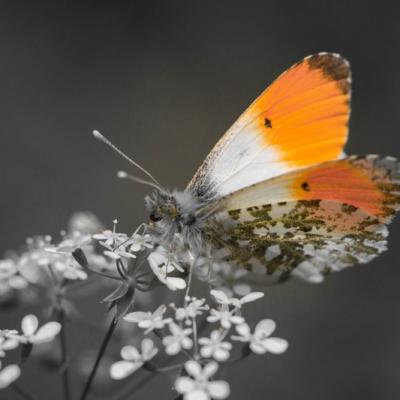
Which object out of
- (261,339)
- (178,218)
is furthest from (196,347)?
(178,218)

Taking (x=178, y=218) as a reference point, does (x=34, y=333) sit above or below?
below

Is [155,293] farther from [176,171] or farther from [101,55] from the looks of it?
[101,55]

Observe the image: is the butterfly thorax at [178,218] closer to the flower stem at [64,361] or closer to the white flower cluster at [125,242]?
the white flower cluster at [125,242]

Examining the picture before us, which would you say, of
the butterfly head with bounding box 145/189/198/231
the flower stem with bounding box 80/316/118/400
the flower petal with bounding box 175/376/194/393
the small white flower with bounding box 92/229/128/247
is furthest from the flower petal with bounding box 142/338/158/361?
the butterfly head with bounding box 145/189/198/231

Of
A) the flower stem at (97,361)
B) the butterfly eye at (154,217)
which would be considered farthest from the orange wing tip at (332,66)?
the flower stem at (97,361)

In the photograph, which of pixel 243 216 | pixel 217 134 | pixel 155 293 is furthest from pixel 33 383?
pixel 217 134

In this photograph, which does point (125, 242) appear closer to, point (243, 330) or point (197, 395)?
point (243, 330)

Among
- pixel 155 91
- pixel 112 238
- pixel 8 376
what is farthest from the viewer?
pixel 155 91
